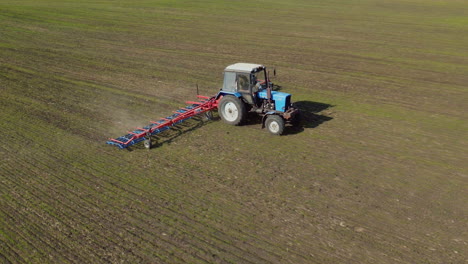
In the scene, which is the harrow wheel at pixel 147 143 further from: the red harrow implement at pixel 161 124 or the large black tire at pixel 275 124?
the large black tire at pixel 275 124

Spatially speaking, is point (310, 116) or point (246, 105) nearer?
point (246, 105)

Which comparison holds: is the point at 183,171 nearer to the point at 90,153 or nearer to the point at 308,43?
the point at 90,153

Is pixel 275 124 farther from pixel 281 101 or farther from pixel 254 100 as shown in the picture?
pixel 254 100

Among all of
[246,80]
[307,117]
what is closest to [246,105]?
[246,80]

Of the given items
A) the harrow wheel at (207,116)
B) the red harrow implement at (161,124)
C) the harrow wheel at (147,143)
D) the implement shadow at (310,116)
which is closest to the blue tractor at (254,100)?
the implement shadow at (310,116)

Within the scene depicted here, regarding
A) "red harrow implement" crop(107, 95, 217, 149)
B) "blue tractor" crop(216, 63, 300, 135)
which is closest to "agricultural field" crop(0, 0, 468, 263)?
"red harrow implement" crop(107, 95, 217, 149)

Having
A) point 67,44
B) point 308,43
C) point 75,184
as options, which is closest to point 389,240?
point 75,184
